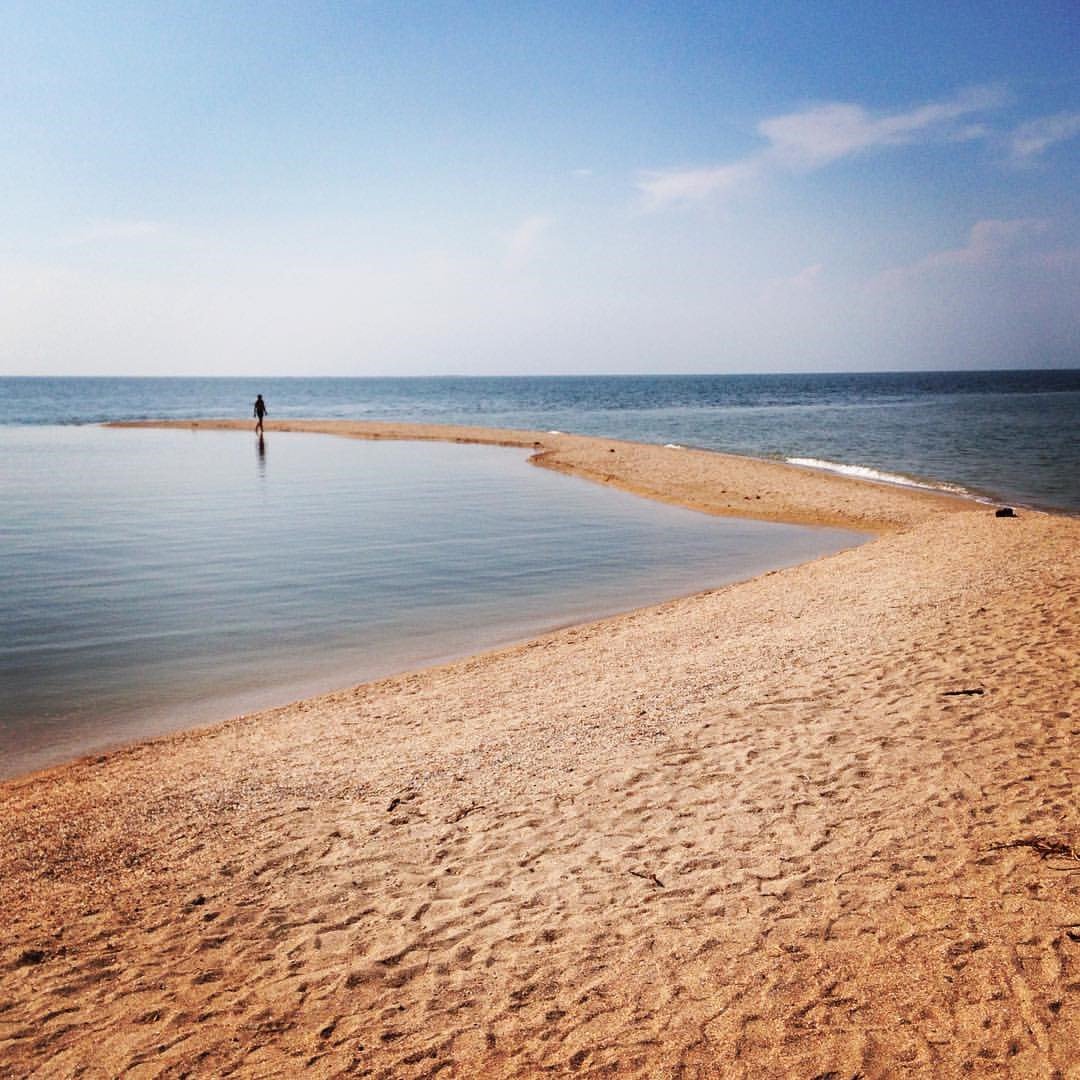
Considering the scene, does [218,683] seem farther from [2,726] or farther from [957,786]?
[957,786]

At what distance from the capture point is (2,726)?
367 inches

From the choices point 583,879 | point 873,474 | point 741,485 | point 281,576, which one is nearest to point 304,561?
point 281,576

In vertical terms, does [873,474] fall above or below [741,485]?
above

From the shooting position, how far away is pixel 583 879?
6109 millimetres

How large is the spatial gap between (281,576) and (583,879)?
11898 mm

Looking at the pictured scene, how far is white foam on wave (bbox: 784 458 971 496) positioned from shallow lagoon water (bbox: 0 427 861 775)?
10.6 meters

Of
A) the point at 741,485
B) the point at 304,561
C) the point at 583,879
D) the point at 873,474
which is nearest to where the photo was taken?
the point at 583,879

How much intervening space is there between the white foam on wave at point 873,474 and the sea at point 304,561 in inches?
8.3

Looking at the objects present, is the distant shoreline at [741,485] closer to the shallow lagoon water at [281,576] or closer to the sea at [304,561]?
the sea at [304,561]

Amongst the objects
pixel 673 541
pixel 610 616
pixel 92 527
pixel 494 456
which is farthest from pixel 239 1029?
pixel 494 456

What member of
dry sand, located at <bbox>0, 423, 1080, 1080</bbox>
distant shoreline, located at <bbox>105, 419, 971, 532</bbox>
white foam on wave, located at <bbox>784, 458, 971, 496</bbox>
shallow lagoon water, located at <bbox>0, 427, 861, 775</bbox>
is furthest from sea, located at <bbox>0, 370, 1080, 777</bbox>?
dry sand, located at <bbox>0, 423, 1080, 1080</bbox>

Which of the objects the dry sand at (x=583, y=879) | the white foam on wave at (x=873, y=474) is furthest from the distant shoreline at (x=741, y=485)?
the dry sand at (x=583, y=879)

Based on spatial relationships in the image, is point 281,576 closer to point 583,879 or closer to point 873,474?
point 583,879

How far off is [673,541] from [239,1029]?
17220mm
